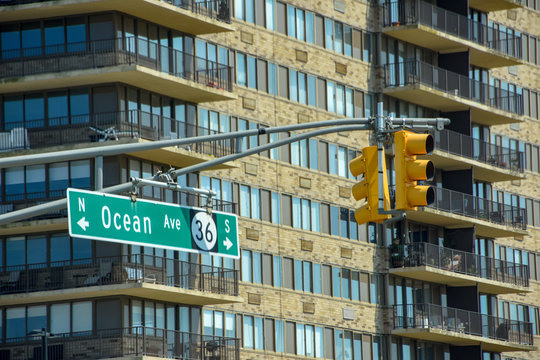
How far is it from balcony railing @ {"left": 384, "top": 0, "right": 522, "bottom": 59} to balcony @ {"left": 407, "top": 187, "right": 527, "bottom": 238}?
778 cm

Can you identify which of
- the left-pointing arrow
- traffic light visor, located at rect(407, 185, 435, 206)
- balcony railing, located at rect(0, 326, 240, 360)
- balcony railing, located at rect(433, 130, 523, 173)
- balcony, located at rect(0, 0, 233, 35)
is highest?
balcony, located at rect(0, 0, 233, 35)

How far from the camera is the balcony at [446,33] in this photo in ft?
231

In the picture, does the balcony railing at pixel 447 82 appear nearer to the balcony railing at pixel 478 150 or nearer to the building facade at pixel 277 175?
the building facade at pixel 277 175

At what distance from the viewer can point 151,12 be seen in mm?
56031

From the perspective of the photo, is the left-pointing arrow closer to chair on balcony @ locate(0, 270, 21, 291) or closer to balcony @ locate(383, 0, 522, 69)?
chair on balcony @ locate(0, 270, 21, 291)

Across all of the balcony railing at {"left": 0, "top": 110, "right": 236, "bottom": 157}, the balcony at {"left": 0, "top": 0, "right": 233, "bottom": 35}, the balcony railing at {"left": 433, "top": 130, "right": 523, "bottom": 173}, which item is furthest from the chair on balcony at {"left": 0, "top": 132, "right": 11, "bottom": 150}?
the balcony railing at {"left": 433, "top": 130, "right": 523, "bottom": 173}

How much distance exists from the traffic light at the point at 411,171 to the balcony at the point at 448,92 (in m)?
46.1

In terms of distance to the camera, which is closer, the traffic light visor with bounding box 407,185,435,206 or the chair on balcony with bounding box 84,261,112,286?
the traffic light visor with bounding box 407,185,435,206

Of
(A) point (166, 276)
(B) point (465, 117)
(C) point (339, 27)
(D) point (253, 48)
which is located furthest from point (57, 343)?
(B) point (465, 117)

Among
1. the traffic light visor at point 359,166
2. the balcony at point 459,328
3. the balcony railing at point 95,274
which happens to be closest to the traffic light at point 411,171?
the traffic light visor at point 359,166

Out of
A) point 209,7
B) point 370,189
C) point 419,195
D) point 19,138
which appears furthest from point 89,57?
point 419,195

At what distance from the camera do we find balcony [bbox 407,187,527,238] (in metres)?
70.6

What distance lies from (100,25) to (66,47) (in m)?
1.47

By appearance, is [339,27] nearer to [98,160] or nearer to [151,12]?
[151,12]
